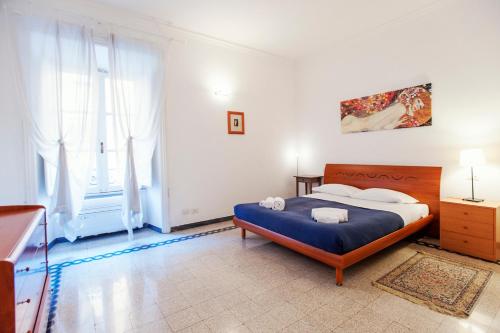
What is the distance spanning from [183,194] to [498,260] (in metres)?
3.86

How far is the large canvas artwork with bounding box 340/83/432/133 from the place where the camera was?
3.53 meters

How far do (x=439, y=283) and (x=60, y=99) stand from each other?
4248mm

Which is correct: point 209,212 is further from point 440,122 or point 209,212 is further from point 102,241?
point 440,122

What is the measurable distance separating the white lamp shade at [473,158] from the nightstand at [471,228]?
0.43 metres

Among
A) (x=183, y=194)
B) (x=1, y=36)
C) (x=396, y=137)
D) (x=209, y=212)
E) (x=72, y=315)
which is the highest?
(x=1, y=36)

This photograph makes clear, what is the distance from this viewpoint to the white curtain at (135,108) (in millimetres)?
3379

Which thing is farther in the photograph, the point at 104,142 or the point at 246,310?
the point at 104,142

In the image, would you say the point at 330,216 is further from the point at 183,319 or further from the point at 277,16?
the point at 277,16

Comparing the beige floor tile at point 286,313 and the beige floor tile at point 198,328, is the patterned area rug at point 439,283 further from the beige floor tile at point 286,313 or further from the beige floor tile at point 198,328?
the beige floor tile at point 198,328

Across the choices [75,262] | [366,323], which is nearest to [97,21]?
[75,262]

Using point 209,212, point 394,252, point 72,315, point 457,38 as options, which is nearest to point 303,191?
point 209,212

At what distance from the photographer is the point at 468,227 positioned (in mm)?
2795

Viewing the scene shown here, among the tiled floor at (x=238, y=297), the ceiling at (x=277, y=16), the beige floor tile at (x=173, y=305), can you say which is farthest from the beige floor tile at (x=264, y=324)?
the ceiling at (x=277, y=16)

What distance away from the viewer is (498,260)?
Answer: 2684 millimetres
